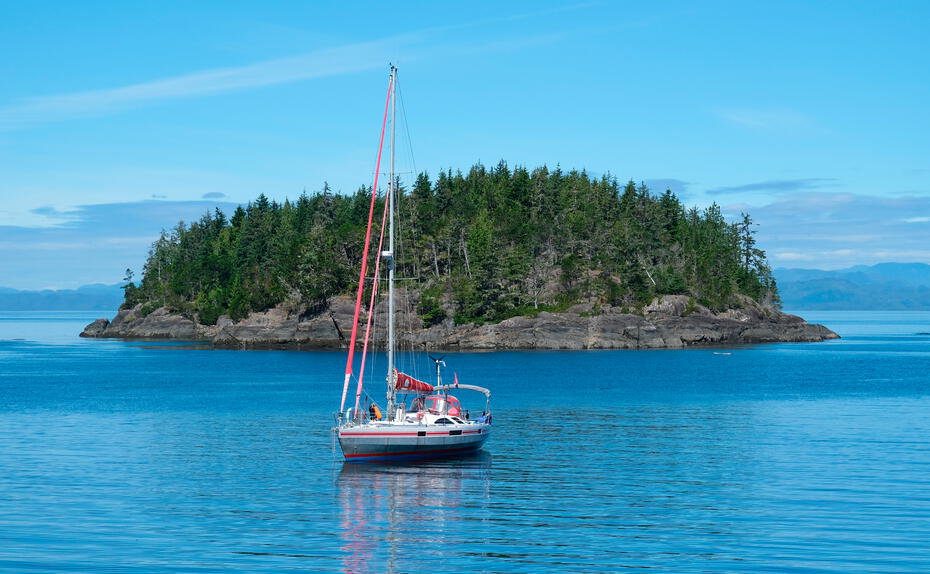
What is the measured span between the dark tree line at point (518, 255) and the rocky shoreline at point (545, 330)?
2953mm

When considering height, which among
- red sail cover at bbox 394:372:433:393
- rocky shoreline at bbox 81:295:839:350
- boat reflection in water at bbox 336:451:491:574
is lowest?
boat reflection in water at bbox 336:451:491:574

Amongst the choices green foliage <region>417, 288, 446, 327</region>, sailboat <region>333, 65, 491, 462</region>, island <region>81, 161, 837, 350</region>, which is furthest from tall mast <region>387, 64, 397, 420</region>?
green foliage <region>417, 288, 446, 327</region>

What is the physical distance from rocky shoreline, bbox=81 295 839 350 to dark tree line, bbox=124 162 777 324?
295 centimetres

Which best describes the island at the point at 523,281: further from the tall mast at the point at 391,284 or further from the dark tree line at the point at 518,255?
the tall mast at the point at 391,284

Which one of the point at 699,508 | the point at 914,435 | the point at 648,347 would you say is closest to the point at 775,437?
the point at 914,435

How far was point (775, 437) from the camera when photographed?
5491 centimetres

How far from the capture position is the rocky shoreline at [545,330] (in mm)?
145125


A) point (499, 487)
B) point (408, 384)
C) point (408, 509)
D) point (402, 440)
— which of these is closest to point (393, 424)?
point (402, 440)

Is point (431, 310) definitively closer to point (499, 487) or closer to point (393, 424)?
point (393, 424)

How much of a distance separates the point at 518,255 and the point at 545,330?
2239 cm

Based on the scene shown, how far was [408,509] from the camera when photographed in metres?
36.8

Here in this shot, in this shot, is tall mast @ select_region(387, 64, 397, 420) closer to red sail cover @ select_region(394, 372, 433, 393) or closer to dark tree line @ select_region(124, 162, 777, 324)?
red sail cover @ select_region(394, 372, 433, 393)

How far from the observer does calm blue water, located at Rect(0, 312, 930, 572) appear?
29359mm

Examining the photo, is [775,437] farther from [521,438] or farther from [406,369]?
[406,369]
